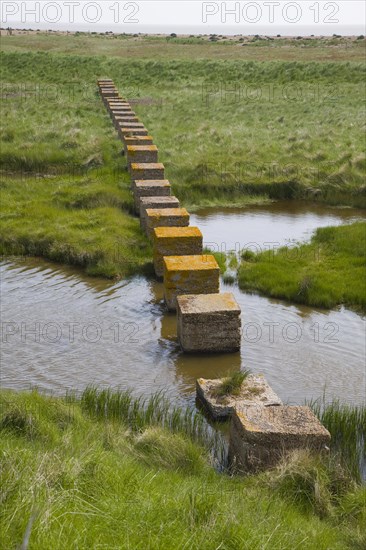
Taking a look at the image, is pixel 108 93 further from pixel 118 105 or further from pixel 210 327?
pixel 210 327

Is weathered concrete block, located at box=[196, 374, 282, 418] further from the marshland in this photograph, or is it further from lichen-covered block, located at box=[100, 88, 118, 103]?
lichen-covered block, located at box=[100, 88, 118, 103]

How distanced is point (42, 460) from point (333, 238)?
31.3 ft

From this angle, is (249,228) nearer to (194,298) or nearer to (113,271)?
(113,271)

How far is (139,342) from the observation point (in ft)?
29.5

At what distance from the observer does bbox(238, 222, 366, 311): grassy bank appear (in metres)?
10.5

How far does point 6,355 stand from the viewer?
27.7ft

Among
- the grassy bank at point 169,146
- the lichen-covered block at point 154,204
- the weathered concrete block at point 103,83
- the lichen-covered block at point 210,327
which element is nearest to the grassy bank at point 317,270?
the lichen-covered block at point 154,204

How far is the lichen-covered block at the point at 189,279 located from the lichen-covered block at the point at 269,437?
12.8 feet

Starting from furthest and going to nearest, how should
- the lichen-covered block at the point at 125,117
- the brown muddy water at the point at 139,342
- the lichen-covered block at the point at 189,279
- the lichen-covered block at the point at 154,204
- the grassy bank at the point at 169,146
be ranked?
the lichen-covered block at the point at 125,117 → the grassy bank at the point at 169,146 → the lichen-covered block at the point at 154,204 → the lichen-covered block at the point at 189,279 → the brown muddy water at the point at 139,342

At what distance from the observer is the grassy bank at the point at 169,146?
13273mm

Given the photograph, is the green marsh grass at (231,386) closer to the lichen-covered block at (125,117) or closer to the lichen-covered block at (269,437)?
the lichen-covered block at (269,437)

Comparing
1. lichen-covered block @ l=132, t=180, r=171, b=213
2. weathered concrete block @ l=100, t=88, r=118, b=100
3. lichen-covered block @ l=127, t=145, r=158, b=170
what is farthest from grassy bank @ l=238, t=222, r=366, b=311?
weathered concrete block @ l=100, t=88, r=118, b=100

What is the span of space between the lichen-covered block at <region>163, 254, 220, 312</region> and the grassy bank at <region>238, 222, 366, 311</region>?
1.16 meters

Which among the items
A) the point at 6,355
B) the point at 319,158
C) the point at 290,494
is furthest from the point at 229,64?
the point at 290,494
